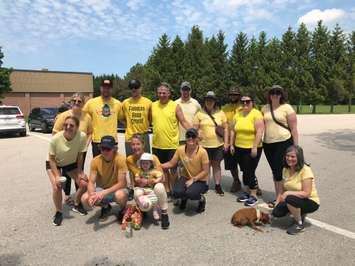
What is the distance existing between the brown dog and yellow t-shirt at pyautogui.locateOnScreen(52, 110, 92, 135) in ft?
8.47

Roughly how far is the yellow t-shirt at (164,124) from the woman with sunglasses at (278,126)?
144cm

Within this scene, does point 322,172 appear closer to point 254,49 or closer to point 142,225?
point 142,225

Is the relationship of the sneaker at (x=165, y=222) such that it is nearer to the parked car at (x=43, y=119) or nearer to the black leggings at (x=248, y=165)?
the black leggings at (x=248, y=165)

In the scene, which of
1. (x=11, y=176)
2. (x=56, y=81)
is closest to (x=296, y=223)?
(x=11, y=176)

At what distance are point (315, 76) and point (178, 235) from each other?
44.2 metres

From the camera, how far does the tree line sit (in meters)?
43.7

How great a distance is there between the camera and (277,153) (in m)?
5.84

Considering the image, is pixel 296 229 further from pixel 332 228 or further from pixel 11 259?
pixel 11 259

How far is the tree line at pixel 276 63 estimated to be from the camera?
43656mm

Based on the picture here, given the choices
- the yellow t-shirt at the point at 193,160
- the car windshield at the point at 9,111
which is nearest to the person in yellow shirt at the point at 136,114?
the yellow t-shirt at the point at 193,160

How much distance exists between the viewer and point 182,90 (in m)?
6.47

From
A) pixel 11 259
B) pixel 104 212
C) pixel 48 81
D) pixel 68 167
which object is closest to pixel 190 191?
pixel 104 212

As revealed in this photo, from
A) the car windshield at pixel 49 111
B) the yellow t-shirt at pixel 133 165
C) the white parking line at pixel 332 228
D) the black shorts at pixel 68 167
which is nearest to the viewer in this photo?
the white parking line at pixel 332 228

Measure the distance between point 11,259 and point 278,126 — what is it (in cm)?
396
